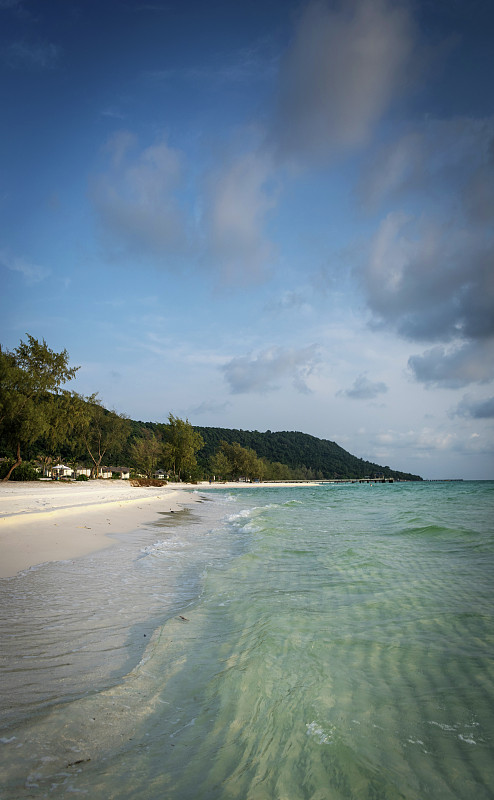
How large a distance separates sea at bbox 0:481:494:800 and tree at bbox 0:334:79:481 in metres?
35.1

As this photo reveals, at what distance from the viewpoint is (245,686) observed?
3643 mm

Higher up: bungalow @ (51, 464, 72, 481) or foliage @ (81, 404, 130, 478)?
foliage @ (81, 404, 130, 478)

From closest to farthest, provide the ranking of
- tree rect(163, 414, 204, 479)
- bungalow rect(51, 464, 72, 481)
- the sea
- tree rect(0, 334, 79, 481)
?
the sea
tree rect(0, 334, 79, 481)
bungalow rect(51, 464, 72, 481)
tree rect(163, 414, 204, 479)

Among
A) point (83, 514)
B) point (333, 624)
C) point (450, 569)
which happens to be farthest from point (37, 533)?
point (450, 569)

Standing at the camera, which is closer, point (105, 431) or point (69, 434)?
point (69, 434)

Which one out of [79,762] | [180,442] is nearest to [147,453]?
[180,442]

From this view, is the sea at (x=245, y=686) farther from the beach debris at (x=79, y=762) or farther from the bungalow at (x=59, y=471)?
the bungalow at (x=59, y=471)

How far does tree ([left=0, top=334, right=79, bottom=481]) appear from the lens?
3784cm

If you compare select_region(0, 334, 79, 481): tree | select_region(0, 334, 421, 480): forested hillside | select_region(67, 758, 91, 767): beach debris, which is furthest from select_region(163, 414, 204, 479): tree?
select_region(67, 758, 91, 767): beach debris

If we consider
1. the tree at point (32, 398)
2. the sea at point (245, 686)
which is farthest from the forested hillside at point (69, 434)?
the sea at point (245, 686)

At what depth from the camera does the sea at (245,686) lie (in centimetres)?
244

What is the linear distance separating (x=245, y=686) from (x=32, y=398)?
1735 inches

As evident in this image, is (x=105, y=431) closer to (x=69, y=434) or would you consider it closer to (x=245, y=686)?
(x=69, y=434)

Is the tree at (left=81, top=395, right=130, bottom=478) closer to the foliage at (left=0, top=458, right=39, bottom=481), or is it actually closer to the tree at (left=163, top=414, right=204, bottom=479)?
the tree at (left=163, top=414, right=204, bottom=479)
